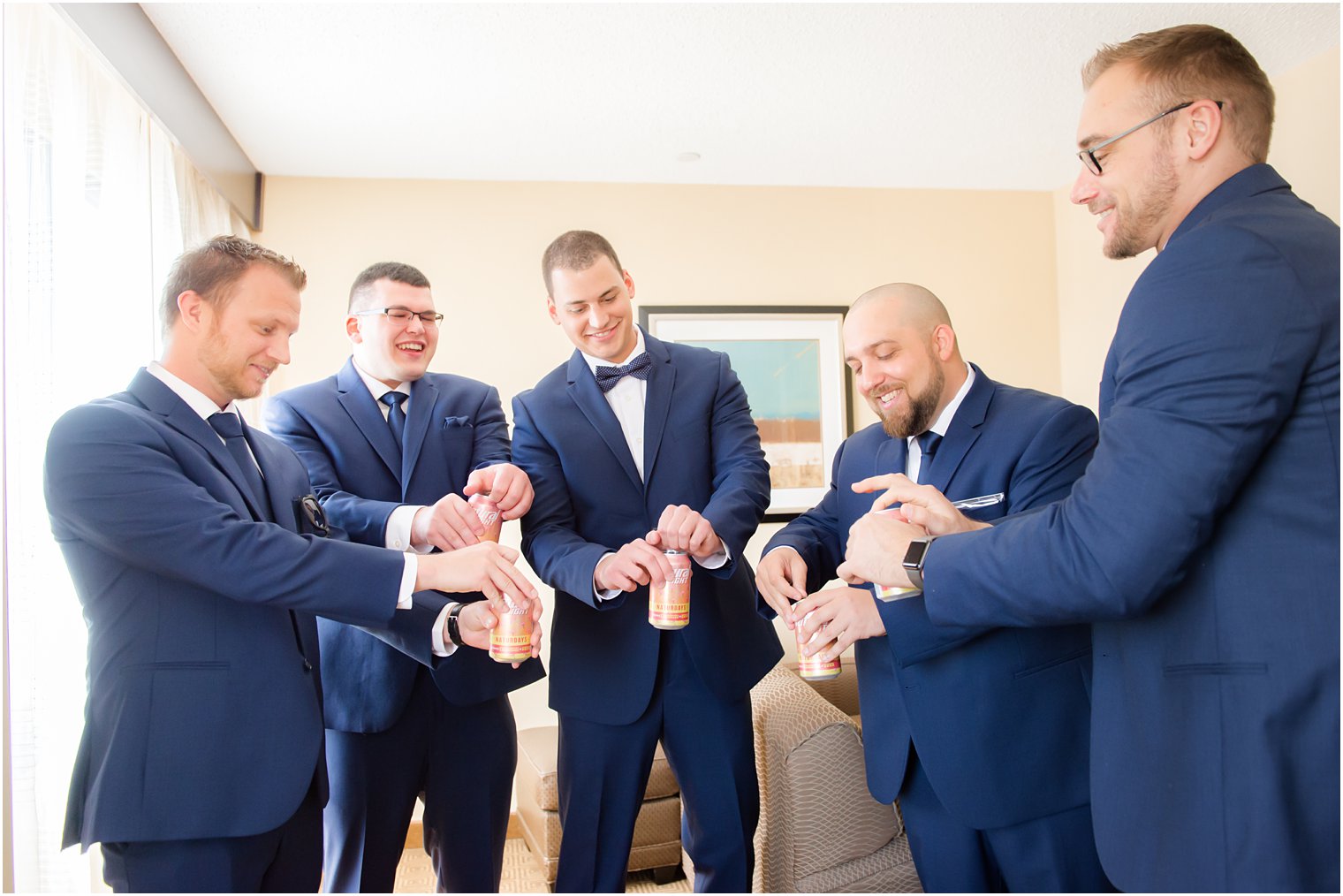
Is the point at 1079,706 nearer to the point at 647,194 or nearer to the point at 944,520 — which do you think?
the point at 944,520

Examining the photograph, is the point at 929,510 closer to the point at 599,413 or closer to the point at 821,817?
the point at 599,413

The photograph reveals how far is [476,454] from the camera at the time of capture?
2.70 meters

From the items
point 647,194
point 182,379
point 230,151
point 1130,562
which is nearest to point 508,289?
point 647,194

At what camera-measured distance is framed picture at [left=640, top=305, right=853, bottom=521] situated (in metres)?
4.81

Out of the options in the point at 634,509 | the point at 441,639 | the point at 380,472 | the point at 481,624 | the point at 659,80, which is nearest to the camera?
the point at 481,624

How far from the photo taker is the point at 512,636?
192 cm

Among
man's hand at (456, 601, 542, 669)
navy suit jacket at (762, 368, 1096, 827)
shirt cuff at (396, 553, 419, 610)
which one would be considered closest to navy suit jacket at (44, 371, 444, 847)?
shirt cuff at (396, 553, 419, 610)

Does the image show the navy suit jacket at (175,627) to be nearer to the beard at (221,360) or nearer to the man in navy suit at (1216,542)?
the beard at (221,360)

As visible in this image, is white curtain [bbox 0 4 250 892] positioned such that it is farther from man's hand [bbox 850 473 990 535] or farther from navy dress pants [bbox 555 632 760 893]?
man's hand [bbox 850 473 990 535]

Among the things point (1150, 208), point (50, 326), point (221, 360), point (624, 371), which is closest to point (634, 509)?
point (624, 371)

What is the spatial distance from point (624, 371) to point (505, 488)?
466 mm

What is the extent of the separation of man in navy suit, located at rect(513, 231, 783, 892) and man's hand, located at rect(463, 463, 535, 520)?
95 millimetres

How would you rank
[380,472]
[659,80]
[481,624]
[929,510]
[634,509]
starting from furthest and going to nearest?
[659,80] → [380,472] → [634,509] → [481,624] → [929,510]

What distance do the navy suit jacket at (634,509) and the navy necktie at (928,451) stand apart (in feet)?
1.55
